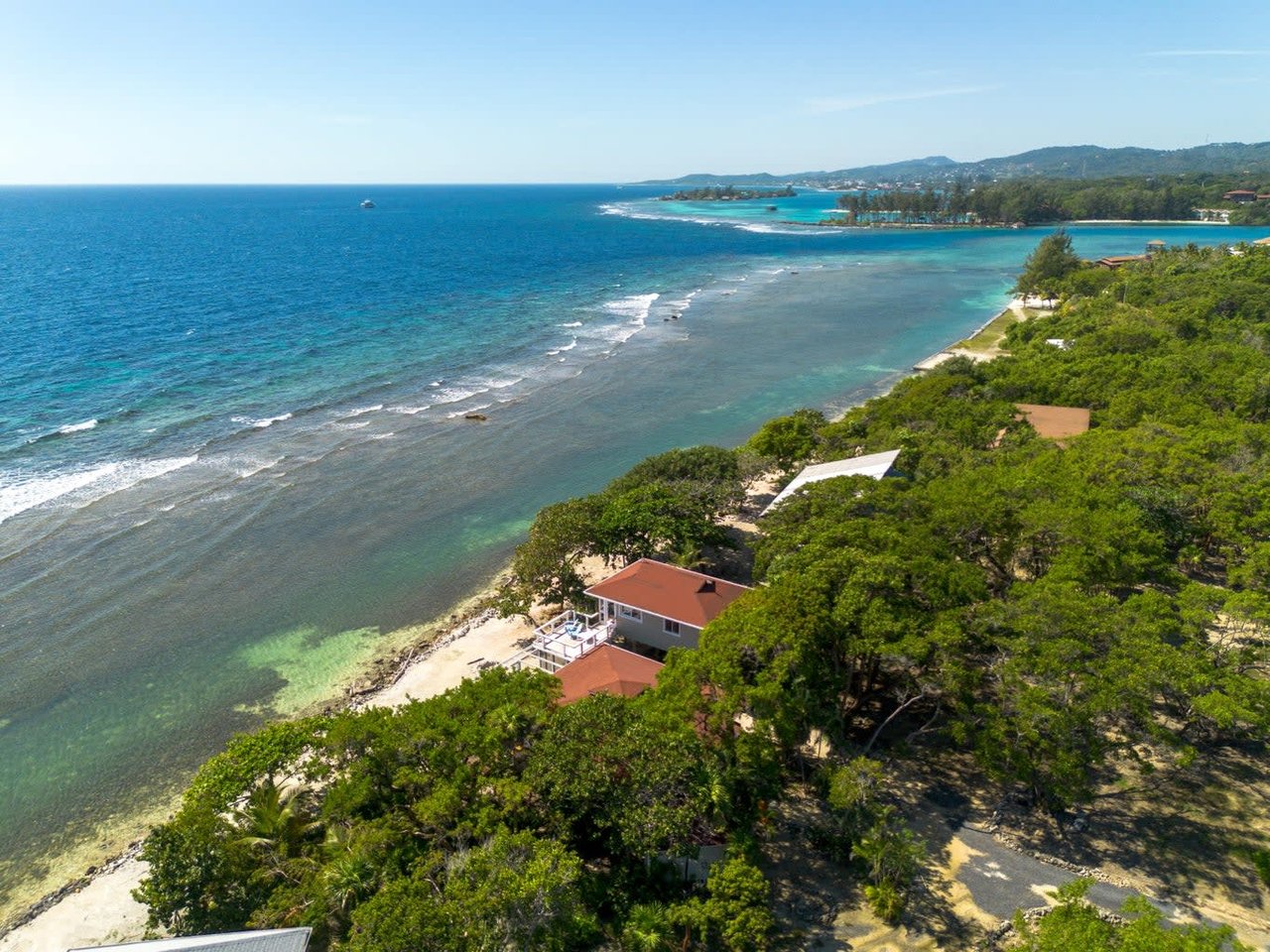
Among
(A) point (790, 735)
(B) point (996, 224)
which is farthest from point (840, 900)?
(B) point (996, 224)

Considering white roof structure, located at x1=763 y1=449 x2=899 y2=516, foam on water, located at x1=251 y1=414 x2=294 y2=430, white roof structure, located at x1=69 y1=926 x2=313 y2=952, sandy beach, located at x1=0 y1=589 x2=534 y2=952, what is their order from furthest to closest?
foam on water, located at x1=251 y1=414 x2=294 y2=430 → white roof structure, located at x1=763 y1=449 x2=899 y2=516 → sandy beach, located at x1=0 y1=589 x2=534 y2=952 → white roof structure, located at x1=69 y1=926 x2=313 y2=952

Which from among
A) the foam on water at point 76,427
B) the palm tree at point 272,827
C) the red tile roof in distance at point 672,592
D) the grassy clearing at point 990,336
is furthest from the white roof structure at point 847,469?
the foam on water at point 76,427

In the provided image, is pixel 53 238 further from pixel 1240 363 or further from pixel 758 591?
pixel 1240 363

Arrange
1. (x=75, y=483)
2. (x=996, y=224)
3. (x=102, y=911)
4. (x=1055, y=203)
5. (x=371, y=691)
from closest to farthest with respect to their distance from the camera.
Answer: (x=102, y=911) < (x=371, y=691) < (x=75, y=483) < (x=996, y=224) < (x=1055, y=203)

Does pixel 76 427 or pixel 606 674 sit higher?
pixel 76 427

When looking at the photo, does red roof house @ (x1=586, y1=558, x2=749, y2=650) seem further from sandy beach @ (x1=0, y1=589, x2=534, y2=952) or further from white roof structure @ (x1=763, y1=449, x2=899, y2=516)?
sandy beach @ (x1=0, y1=589, x2=534, y2=952)

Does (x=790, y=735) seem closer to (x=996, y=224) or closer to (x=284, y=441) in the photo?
(x=284, y=441)

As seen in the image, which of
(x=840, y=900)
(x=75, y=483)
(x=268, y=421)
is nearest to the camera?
(x=840, y=900)

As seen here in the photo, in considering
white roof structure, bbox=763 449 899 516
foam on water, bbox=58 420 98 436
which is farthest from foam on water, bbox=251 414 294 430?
white roof structure, bbox=763 449 899 516
